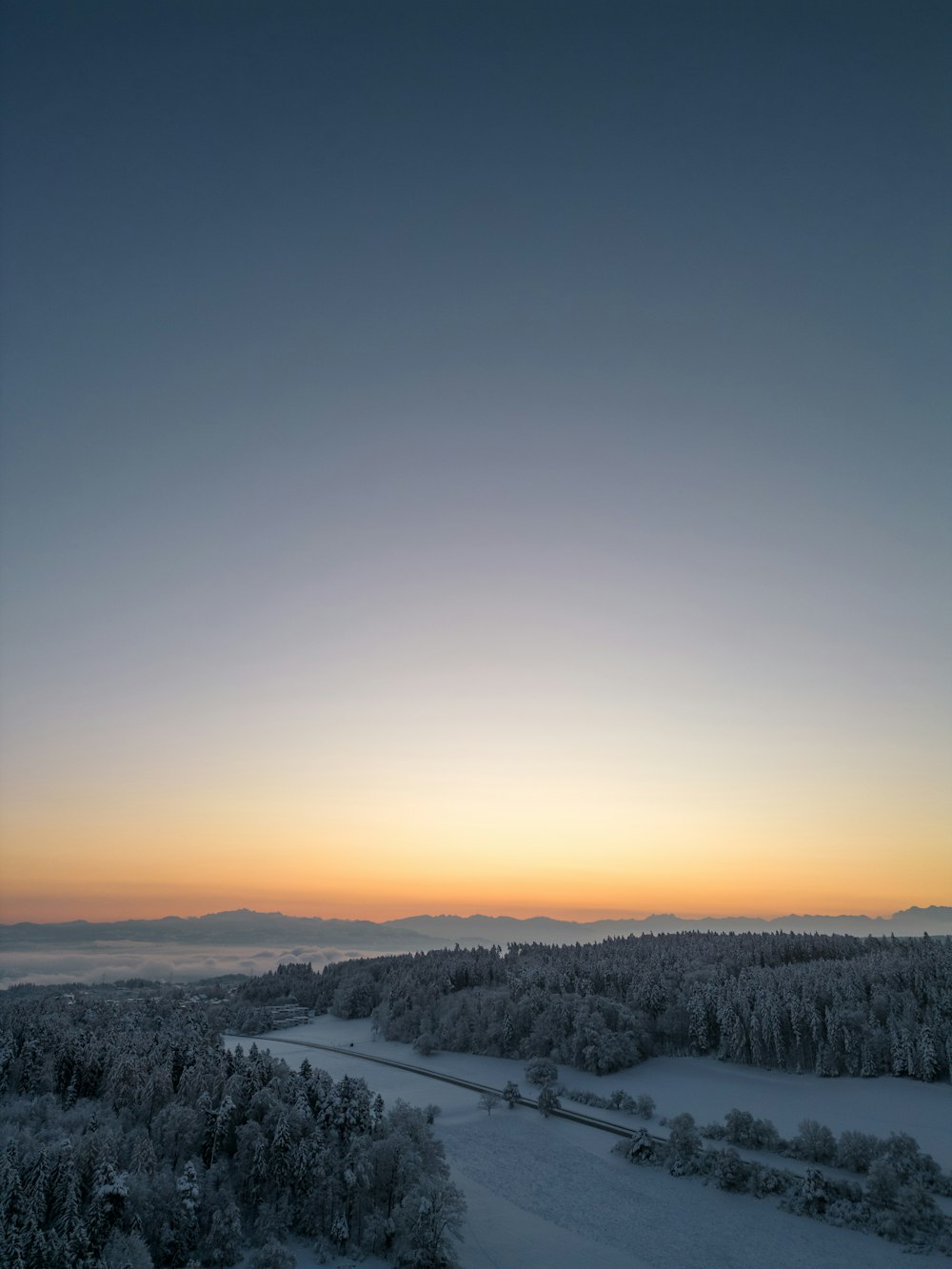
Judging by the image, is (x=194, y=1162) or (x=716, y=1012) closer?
(x=194, y=1162)

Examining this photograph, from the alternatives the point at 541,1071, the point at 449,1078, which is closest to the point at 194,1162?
the point at 541,1071

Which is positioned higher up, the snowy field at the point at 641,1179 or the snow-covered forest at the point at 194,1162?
the snow-covered forest at the point at 194,1162

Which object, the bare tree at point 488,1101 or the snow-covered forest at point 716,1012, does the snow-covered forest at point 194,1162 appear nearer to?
the bare tree at point 488,1101

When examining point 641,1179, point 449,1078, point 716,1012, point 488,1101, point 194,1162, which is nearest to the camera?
point 194,1162

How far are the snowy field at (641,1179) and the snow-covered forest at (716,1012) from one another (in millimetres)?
3894

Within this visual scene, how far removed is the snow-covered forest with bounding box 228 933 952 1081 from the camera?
111 metres

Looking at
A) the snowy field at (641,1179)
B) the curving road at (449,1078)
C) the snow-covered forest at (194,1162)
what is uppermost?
the snow-covered forest at (194,1162)

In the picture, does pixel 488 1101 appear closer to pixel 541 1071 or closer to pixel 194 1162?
pixel 541 1071

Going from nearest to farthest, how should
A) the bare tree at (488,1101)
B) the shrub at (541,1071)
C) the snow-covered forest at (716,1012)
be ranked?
the bare tree at (488,1101)
the snow-covered forest at (716,1012)
the shrub at (541,1071)

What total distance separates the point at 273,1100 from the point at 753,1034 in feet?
284

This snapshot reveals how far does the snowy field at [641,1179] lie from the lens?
6066 centimetres

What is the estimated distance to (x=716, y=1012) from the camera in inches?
5089

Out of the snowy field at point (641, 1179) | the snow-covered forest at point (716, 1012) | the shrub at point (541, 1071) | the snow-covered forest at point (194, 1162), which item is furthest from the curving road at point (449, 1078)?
the snow-covered forest at point (194, 1162)

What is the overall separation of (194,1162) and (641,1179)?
1822 inches
